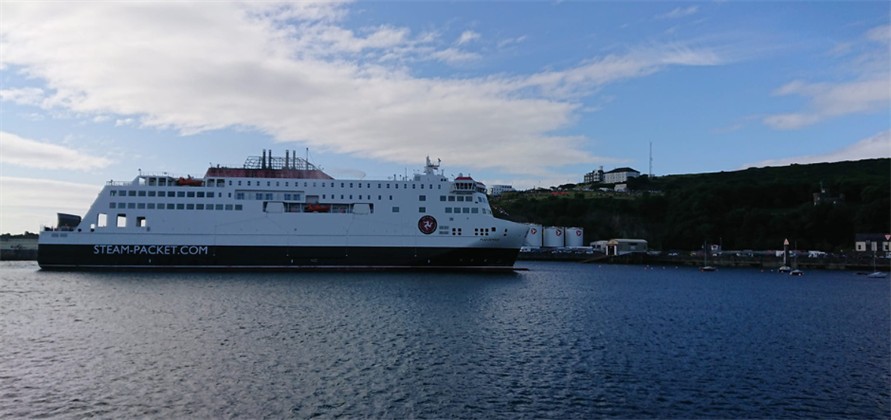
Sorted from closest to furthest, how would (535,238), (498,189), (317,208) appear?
(317,208) < (535,238) < (498,189)

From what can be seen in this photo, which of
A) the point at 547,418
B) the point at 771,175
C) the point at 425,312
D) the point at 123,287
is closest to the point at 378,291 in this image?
the point at 425,312

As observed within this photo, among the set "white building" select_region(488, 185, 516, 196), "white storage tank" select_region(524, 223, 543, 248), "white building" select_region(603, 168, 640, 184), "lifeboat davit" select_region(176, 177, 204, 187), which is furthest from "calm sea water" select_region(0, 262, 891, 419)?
"white building" select_region(603, 168, 640, 184)

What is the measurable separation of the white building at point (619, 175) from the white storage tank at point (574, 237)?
179 feet

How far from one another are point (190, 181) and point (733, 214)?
225ft

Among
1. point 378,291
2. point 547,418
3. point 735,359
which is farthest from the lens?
point 378,291

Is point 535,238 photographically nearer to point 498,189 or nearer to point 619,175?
point 498,189

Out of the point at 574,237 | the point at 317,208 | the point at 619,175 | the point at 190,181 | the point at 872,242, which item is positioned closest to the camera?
the point at 317,208

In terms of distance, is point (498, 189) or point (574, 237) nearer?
point (574, 237)

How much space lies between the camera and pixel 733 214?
79438 mm

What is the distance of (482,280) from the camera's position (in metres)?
35.4

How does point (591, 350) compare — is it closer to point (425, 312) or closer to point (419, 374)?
point (419, 374)

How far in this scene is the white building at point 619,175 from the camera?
137m

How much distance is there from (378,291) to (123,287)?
13.2 meters

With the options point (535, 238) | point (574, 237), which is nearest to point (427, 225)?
point (535, 238)
